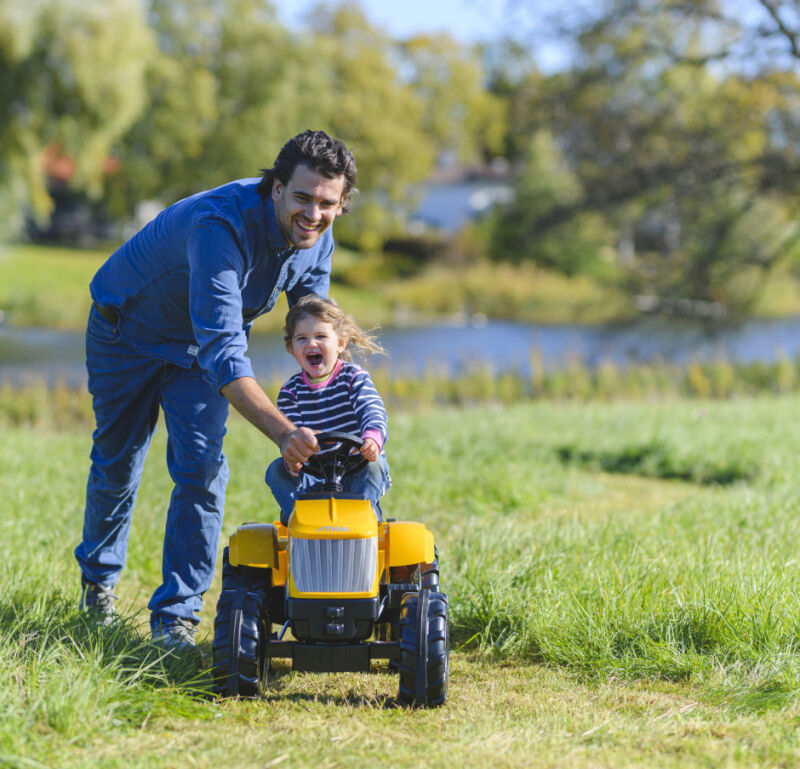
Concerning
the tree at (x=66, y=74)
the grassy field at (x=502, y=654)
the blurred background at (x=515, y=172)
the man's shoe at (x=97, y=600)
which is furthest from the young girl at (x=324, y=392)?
the tree at (x=66, y=74)

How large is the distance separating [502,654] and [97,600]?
1.67 metres

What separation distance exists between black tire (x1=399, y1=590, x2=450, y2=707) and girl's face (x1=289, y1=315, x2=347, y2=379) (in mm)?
893

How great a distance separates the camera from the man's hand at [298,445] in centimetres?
294

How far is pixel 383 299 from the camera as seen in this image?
106ft

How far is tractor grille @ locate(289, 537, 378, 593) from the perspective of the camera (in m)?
3.02

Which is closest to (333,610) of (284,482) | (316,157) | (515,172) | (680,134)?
(284,482)

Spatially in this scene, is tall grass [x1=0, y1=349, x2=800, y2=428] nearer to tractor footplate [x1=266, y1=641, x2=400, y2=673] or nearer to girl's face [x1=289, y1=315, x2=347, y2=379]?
girl's face [x1=289, y1=315, x2=347, y2=379]

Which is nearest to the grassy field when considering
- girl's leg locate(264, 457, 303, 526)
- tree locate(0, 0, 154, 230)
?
girl's leg locate(264, 457, 303, 526)

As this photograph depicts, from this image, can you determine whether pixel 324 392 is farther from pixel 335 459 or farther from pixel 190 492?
pixel 190 492

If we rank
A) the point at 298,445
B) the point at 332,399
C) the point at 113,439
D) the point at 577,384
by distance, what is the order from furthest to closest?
the point at 577,384, the point at 113,439, the point at 332,399, the point at 298,445

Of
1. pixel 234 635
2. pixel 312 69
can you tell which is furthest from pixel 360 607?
pixel 312 69

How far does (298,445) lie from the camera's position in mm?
2947

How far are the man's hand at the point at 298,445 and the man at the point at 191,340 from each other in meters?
0.02

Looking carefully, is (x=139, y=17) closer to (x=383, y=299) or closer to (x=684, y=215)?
(x=684, y=215)
